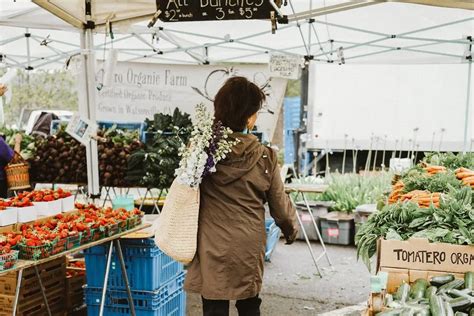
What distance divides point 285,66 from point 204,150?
16.4ft

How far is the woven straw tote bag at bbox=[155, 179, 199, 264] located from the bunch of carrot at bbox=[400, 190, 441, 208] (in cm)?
156

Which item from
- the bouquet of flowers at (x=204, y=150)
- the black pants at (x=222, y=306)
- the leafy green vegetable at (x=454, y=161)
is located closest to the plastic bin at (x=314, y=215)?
the leafy green vegetable at (x=454, y=161)

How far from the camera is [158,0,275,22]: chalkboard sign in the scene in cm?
419

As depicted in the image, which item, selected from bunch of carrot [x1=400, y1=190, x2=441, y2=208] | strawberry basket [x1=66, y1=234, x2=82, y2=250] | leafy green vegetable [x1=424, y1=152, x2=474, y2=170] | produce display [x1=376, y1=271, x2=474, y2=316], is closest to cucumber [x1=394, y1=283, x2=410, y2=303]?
produce display [x1=376, y1=271, x2=474, y2=316]

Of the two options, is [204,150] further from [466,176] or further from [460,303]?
[466,176]

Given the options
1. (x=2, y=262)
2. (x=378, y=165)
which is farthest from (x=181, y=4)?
(x=378, y=165)

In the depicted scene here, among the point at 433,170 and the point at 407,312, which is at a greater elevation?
the point at 433,170

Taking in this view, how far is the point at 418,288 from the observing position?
8.83 ft

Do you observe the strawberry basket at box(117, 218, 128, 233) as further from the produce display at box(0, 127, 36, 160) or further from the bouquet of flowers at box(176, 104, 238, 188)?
the produce display at box(0, 127, 36, 160)

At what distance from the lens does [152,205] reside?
6.86 m

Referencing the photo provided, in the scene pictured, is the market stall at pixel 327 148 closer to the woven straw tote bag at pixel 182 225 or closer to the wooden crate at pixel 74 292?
the wooden crate at pixel 74 292

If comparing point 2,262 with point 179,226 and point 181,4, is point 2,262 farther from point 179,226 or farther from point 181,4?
point 181,4

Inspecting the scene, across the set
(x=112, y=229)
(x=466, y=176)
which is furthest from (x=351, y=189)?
(x=112, y=229)

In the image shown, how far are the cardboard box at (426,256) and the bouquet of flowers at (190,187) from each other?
1009 mm
